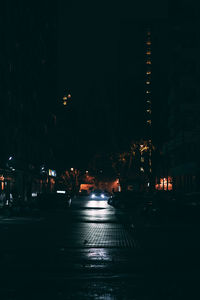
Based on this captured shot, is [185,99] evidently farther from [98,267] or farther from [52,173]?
[98,267]

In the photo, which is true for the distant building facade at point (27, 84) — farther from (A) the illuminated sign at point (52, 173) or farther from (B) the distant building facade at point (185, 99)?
(B) the distant building facade at point (185, 99)

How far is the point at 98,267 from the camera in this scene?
Result: 13.2m

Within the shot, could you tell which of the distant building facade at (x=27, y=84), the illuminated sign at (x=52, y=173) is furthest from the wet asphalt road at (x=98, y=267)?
the illuminated sign at (x=52, y=173)

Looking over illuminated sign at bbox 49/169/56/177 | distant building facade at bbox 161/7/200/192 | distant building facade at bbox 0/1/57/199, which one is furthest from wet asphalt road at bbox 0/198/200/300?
illuminated sign at bbox 49/169/56/177

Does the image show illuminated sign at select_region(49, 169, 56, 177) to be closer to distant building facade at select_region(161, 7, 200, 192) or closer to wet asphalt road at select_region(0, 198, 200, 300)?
distant building facade at select_region(161, 7, 200, 192)

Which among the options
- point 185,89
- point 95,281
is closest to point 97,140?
point 185,89

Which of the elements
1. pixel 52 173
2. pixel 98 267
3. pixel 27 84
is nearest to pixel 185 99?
pixel 27 84

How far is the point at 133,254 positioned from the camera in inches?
641

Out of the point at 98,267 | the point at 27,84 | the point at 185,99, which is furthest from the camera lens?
the point at 185,99

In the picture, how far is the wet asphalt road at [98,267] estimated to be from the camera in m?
9.84

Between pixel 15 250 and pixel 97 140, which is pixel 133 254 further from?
pixel 97 140

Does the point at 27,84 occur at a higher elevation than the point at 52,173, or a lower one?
higher

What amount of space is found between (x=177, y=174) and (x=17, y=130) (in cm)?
3094

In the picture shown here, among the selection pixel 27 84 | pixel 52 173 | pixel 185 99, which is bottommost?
pixel 52 173
